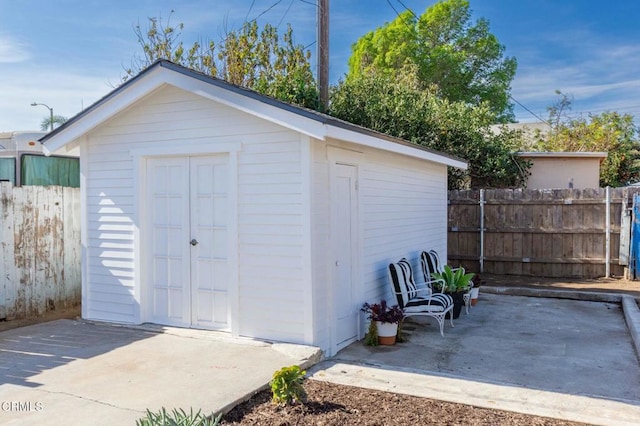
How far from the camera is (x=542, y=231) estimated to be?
10992mm

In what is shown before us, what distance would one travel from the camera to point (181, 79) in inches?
226

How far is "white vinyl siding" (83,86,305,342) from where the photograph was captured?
5.40 metres

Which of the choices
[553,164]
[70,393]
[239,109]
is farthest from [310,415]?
[553,164]

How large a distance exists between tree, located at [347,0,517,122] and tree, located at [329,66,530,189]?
13117 mm

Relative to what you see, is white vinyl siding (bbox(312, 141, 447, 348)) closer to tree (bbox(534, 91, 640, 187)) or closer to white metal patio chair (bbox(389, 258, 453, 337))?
white metal patio chair (bbox(389, 258, 453, 337))

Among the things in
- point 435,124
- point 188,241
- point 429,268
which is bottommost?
point 429,268

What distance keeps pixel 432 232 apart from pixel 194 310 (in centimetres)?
483

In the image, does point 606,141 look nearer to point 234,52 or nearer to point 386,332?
point 234,52

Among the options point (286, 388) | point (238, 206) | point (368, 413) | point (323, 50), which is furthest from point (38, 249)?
point (323, 50)

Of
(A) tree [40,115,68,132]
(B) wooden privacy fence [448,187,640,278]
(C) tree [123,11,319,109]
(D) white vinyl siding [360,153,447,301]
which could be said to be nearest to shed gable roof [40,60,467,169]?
(D) white vinyl siding [360,153,447,301]

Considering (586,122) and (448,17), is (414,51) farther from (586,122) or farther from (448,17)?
(586,122)

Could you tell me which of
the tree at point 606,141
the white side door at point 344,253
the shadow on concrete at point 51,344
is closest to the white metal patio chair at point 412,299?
the white side door at point 344,253

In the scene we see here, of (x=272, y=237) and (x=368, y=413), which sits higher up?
(x=272, y=237)

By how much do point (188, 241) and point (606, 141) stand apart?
19451mm
